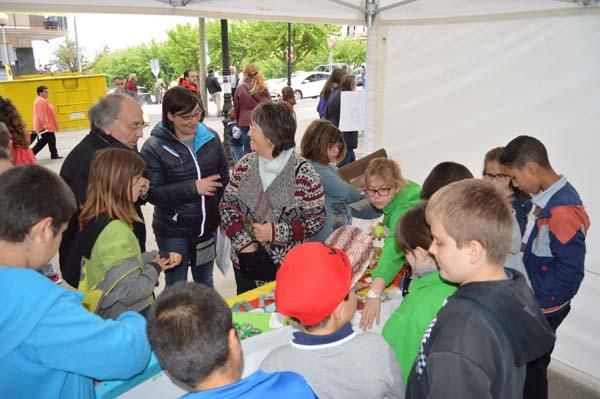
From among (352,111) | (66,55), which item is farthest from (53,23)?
(352,111)

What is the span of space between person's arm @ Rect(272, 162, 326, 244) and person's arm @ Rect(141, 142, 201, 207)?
0.65 meters

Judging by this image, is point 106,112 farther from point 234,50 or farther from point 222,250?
point 234,50

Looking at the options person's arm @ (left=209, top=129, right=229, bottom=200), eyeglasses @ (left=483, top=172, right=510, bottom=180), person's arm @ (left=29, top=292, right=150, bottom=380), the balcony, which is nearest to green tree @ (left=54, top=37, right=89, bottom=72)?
the balcony

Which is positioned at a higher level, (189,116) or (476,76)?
(476,76)

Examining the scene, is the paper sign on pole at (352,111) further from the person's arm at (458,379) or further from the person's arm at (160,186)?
the person's arm at (458,379)

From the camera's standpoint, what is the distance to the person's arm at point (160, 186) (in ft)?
9.41

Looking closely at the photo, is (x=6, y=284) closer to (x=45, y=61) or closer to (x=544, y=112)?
(x=544, y=112)

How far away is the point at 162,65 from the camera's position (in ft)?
129

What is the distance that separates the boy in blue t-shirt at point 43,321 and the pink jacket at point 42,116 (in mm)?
9838

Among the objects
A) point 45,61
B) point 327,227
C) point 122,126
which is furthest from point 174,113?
point 45,61

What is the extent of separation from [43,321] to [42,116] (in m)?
10.2

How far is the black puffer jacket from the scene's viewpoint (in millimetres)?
2877

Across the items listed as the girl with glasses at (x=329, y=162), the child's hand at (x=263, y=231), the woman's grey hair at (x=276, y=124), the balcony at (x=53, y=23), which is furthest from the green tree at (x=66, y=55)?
the child's hand at (x=263, y=231)

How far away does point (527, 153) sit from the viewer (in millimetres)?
2334
